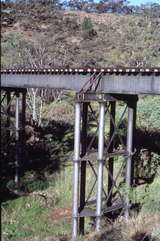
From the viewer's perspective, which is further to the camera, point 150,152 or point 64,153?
point 64,153

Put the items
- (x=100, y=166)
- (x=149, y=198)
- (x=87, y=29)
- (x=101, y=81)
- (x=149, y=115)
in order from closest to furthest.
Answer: (x=100, y=166)
(x=101, y=81)
(x=149, y=198)
(x=149, y=115)
(x=87, y=29)

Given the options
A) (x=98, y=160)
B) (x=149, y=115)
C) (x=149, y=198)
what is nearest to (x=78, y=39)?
(x=149, y=115)

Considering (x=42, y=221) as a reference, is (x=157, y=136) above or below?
above

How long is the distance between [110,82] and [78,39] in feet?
185

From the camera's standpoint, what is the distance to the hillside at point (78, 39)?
53984 mm

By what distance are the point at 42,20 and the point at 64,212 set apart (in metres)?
65.5

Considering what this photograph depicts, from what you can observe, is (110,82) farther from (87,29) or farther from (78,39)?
(87,29)

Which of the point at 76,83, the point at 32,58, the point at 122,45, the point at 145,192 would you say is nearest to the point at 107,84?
the point at 76,83

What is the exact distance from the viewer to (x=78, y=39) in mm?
75375

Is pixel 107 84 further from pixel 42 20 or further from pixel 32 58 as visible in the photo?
pixel 42 20

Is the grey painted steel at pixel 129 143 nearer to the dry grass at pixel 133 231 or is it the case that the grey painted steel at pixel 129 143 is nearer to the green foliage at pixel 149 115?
the dry grass at pixel 133 231

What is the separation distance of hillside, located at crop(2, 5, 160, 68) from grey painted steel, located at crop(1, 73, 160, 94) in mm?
21662

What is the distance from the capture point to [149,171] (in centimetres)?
2656

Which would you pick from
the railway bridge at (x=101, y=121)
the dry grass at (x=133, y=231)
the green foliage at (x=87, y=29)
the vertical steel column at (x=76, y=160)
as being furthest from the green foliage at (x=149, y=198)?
the green foliage at (x=87, y=29)
